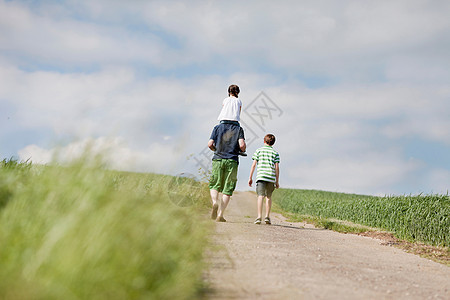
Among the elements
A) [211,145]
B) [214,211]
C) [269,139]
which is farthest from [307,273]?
[269,139]

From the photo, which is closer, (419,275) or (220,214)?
(419,275)

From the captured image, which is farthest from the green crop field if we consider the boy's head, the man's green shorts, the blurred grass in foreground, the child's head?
the blurred grass in foreground

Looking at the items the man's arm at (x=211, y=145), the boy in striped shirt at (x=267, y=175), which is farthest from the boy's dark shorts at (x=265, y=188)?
the man's arm at (x=211, y=145)

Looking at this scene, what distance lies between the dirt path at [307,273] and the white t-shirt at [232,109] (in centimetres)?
274

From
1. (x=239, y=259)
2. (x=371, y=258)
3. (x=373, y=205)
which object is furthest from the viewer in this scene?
(x=373, y=205)

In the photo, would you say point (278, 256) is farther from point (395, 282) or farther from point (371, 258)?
point (371, 258)

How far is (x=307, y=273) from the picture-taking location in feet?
14.8

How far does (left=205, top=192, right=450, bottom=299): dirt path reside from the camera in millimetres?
3736

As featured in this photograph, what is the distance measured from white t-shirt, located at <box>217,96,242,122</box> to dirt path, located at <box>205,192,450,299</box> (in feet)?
8.99

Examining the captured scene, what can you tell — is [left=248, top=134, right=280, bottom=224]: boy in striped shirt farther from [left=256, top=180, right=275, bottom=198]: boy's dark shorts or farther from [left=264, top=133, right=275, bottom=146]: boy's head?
[left=264, top=133, right=275, bottom=146]: boy's head

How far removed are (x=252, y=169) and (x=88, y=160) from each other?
6.71m

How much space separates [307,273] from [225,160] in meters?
4.53

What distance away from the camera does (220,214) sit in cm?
869

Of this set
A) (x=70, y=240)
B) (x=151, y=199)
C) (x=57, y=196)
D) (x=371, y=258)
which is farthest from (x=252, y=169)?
(x=70, y=240)
